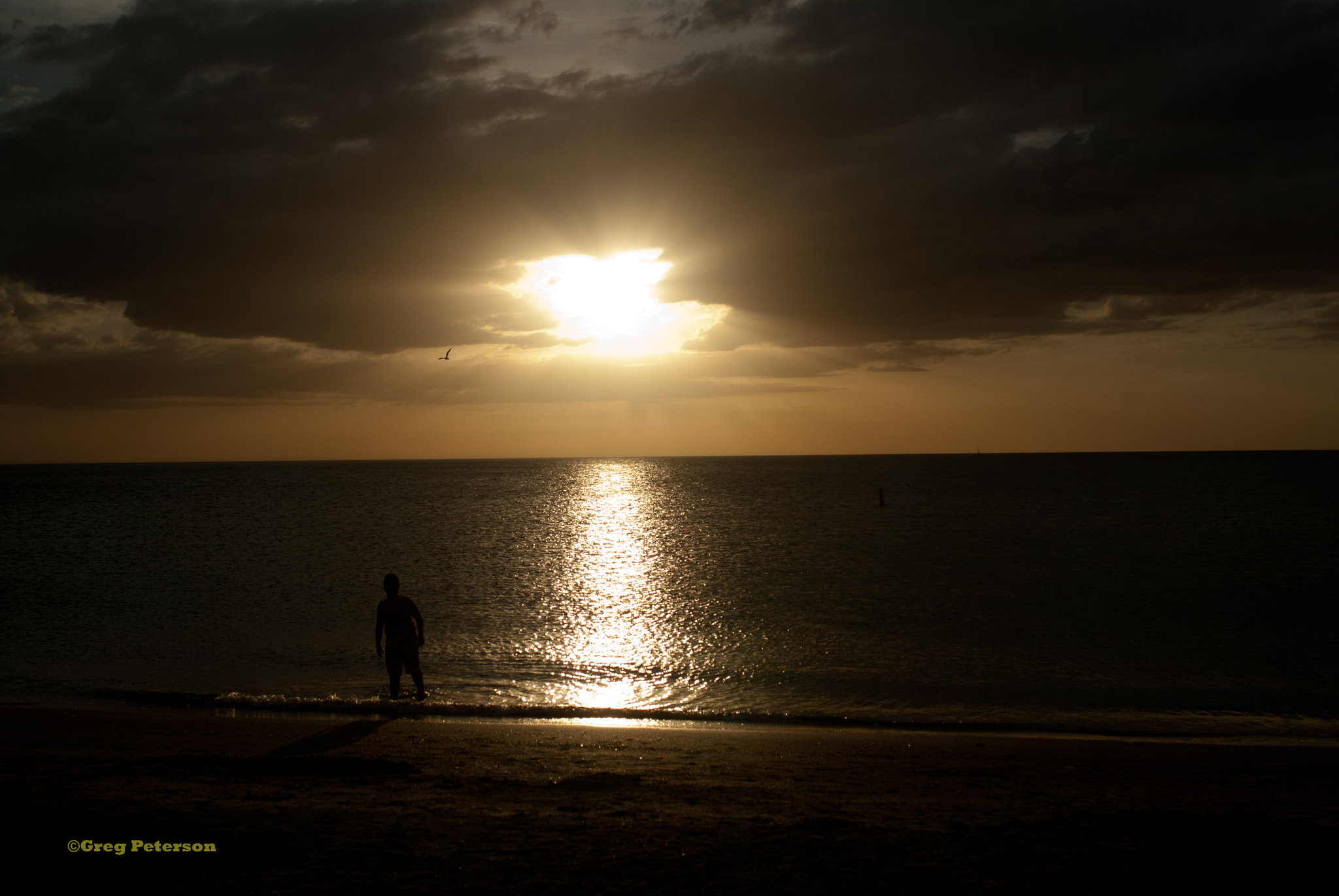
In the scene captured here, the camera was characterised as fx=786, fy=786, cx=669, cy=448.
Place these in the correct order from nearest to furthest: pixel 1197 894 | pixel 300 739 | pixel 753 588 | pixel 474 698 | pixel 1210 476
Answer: pixel 1197 894
pixel 300 739
pixel 474 698
pixel 753 588
pixel 1210 476

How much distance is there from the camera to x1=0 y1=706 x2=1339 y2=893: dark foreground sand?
6.28m

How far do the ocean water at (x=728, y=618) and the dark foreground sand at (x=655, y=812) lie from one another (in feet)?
8.01

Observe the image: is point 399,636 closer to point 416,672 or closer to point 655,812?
point 416,672

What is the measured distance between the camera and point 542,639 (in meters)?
20.6

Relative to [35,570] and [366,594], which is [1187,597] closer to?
[366,594]

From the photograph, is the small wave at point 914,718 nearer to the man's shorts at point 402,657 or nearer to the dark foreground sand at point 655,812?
the man's shorts at point 402,657

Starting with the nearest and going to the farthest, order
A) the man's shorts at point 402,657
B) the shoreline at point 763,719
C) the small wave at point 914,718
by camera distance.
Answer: the shoreline at point 763,719 → the small wave at point 914,718 → the man's shorts at point 402,657

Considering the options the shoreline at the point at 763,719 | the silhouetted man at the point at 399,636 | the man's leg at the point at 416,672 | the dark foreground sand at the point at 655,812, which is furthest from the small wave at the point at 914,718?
A: the dark foreground sand at the point at 655,812

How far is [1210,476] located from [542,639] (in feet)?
473

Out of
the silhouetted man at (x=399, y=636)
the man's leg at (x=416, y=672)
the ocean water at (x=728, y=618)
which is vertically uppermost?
the silhouetted man at (x=399, y=636)

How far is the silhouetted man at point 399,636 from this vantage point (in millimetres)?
13867

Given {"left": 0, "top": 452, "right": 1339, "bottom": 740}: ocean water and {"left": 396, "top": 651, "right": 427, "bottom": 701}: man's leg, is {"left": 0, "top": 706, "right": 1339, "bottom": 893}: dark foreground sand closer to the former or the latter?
{"left": 396, "top": 651, "right": 427, "bottom": 701}: man's leg

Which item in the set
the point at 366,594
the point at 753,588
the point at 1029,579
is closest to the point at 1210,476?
the point at 1029,579

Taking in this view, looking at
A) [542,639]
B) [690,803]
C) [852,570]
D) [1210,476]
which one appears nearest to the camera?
[690,803]
